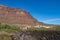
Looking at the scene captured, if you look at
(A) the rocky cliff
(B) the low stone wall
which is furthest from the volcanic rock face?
(B) the low stone wall

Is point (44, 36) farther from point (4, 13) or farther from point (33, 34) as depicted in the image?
point (4, 13)

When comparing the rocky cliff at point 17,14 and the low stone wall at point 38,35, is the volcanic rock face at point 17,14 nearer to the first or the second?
the rocky cliff at point 17,14

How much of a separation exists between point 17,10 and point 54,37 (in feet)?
362

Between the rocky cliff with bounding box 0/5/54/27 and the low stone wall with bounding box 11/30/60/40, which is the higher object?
the rocky cliff with bounding box 0/5/54/27

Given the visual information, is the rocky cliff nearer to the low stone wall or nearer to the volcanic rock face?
the volcanic rock face

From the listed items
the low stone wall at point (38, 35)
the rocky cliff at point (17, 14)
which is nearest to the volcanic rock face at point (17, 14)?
the rocky cliff at point (17, 14)

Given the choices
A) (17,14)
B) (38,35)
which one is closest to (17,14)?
(17,14)

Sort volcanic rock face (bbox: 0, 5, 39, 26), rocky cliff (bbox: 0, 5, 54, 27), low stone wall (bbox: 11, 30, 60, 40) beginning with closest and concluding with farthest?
low stone wall (bbox: 11, 30, 60, 40) → rocky cliff (bbox: 0, 5, 54, 27) → volcanic rock face (bbox: 0, 5, 39, 26)

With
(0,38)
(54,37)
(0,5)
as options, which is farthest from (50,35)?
(0,5)

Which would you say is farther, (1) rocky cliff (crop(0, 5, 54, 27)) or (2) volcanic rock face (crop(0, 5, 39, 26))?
(2) volcanic rock face (crop(0, 5, 39, 26))

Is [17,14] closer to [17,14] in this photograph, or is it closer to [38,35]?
[17,14]

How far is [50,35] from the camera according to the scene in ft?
61.9

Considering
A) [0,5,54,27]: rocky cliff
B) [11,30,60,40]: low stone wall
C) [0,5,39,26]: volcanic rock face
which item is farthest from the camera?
[0,5,39,26]: volcanic rock face

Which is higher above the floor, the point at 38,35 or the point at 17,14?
the point at 17,14
